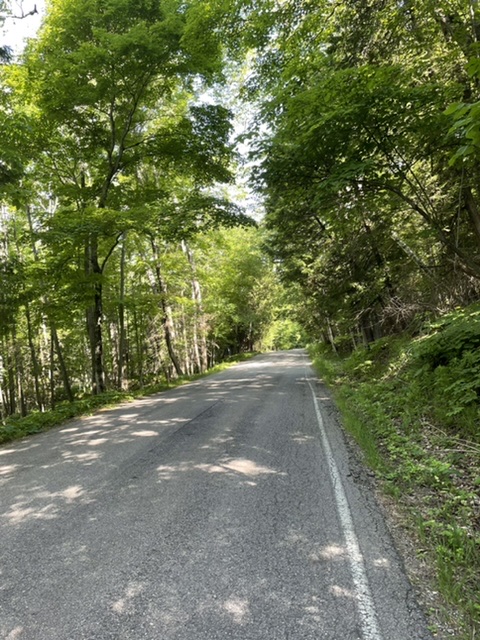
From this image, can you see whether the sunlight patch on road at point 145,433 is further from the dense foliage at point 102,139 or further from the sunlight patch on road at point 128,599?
the dense foliage at point 102,139

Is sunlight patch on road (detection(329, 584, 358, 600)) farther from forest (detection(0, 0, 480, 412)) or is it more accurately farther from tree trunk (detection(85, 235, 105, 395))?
tree trunk (detection(85, 235, 105, 395))

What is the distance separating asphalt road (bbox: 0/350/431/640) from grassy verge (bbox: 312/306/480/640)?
1.16 feet

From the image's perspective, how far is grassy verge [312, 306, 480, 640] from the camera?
9.14ft

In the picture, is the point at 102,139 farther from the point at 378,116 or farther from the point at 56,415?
the point at 378,116

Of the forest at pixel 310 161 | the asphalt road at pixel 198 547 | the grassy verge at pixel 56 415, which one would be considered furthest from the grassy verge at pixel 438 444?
the grassy verge at pixel 56 415

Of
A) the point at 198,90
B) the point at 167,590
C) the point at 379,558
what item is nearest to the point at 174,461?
the point at 167,590

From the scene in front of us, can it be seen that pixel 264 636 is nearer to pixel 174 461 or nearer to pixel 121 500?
pixel 121 500

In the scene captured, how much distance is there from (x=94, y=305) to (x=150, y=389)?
4099 mm

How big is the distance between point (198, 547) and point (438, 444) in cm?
376

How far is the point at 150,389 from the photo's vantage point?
1447 centimetres

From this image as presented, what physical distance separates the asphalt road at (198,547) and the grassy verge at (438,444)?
35cm

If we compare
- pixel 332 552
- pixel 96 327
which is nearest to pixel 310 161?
pixel 332 552

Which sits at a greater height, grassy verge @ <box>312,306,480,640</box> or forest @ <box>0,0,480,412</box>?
forest @ <box>0,0,480,412</box>

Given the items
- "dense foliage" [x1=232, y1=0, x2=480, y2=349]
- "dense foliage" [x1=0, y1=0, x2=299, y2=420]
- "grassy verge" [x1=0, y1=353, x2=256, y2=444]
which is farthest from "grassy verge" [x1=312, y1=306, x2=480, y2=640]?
"grassy verge" [x1=0, y1=353, x2=256, y2=444]
